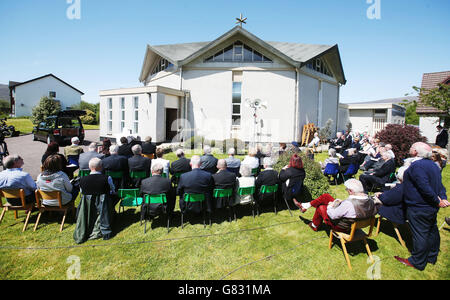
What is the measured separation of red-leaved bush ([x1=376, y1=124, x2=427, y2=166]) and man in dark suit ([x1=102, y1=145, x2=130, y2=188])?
11.6m

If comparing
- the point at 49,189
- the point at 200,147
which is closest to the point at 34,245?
the point at 49,189

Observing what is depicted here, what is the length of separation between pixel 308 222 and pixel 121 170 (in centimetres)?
450

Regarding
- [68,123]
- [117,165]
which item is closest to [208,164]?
[117,165]

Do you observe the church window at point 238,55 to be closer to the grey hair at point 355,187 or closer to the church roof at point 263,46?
the church roof at point 263,46

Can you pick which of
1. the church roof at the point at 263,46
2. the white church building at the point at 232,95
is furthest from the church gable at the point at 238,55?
the church roof at the point at 263,46

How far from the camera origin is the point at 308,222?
5.18m

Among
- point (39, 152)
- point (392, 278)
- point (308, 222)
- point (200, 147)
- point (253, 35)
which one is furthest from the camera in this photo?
point (253, 35)

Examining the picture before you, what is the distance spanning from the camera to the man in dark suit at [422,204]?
347 cm

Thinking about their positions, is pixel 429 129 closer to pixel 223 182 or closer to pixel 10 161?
pixel 223 182

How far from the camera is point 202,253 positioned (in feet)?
13.1

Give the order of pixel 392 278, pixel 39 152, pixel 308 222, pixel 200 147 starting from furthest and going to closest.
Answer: pixel 200 147 → pixel 39 152 → pixel 308 222 → pixel 392 278

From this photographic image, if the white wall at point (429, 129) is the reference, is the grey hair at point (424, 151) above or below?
below

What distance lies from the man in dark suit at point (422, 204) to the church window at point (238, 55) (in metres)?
13.7
